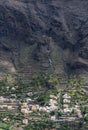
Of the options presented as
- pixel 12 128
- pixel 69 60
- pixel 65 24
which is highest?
pixel 65 24

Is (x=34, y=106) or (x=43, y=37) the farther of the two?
(x=43, y=37)

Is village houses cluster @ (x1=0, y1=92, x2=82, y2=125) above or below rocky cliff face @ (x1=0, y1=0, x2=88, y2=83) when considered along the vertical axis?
below

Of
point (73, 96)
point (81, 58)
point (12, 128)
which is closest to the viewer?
point (12, 128)

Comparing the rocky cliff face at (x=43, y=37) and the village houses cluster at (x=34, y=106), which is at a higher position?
the rocky cliff face at (x=43, y=37)

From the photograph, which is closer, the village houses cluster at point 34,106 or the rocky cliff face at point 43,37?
the village houses cluster at point 34,106

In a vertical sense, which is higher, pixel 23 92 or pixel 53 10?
pixel 53 10

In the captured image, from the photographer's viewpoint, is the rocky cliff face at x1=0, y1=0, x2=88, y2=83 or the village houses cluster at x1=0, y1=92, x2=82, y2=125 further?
the rocky cliff face at x1=0, y1=0, x2=88, y2=83

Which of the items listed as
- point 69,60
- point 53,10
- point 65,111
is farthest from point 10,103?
point 53,10

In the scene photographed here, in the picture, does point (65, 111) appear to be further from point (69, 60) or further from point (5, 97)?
point (69, 60)
